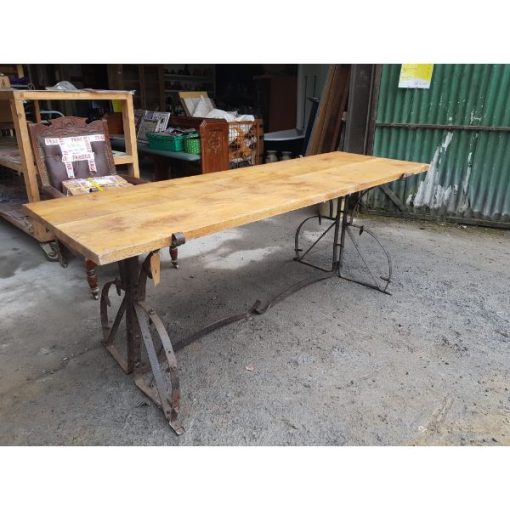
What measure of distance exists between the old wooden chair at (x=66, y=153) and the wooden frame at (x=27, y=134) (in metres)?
0.07

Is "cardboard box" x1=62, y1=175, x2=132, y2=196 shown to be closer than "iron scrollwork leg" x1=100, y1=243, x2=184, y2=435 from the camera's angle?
No

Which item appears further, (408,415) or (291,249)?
(291,249)

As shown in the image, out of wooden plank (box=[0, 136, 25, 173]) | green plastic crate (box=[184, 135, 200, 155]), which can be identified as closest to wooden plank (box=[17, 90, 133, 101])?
wooden plank (box=[0, 136, 25, 173])

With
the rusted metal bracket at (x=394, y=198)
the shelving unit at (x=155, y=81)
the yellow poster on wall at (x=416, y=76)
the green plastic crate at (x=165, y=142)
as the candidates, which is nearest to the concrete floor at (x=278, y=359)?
the rusted metal bracket at (x=394, y=198)

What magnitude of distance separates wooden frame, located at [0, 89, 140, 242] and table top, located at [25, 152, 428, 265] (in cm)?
139

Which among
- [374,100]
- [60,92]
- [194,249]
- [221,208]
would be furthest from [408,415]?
[374,100]

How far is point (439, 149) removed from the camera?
4402mm

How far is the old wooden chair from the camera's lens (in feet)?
10.1

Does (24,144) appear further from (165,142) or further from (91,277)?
(165,142)

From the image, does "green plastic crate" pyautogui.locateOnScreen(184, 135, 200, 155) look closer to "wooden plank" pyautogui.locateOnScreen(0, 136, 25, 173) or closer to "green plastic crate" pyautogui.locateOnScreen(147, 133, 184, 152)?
"green plastic crate" pyautogui.locateOnScreen(147, 133, 184, 152)

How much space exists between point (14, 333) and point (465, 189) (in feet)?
13.6

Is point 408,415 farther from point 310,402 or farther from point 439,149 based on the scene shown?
point 439,149

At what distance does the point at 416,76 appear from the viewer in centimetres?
423

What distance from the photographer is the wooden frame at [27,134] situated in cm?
297
